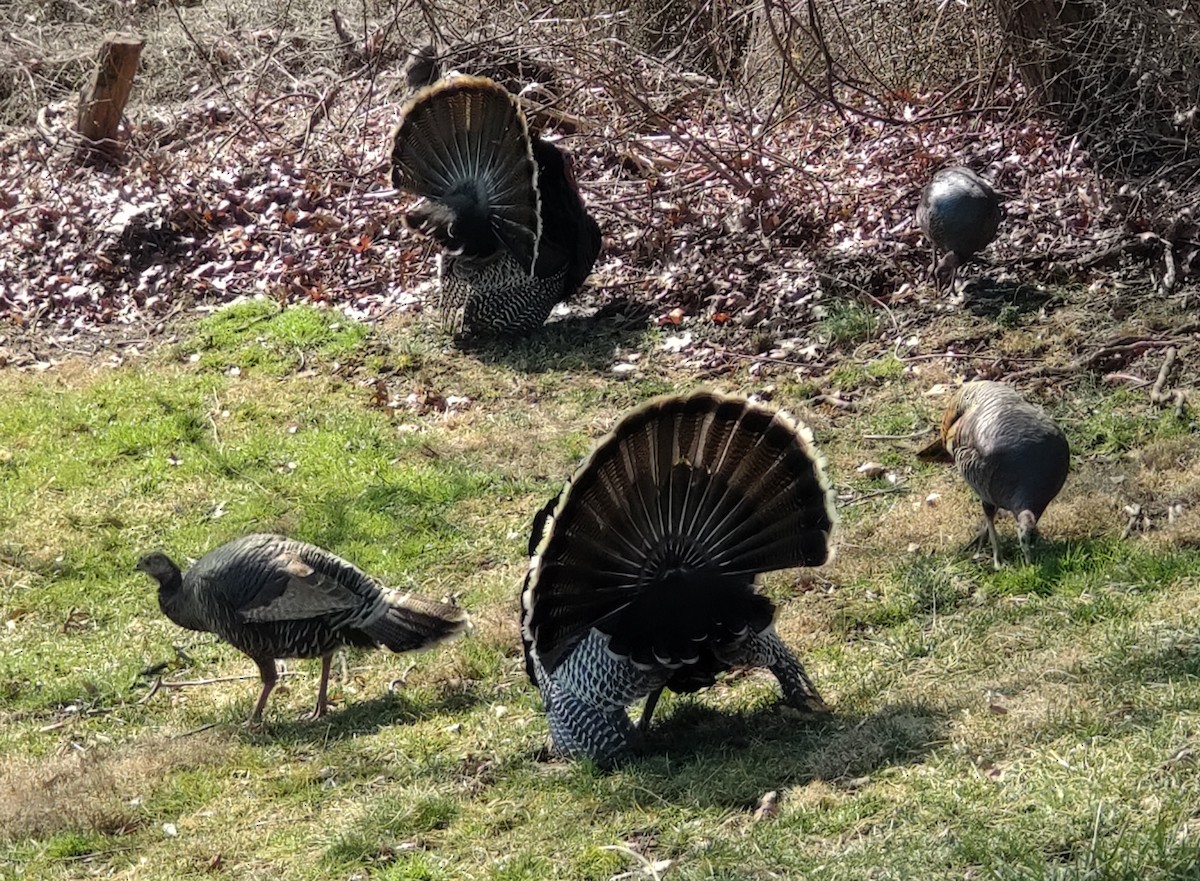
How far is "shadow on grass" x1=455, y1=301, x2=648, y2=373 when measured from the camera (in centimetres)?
1110

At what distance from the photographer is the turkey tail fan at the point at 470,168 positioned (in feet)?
36.7

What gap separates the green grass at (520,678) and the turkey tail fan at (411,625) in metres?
0.27

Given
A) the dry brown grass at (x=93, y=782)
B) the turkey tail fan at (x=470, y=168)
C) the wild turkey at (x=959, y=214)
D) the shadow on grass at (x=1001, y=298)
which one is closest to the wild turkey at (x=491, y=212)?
the turkey tail fan at (x=470, y=168)

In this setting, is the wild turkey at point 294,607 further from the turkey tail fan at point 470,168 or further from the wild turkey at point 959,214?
the turkey tail fan at point 470,168

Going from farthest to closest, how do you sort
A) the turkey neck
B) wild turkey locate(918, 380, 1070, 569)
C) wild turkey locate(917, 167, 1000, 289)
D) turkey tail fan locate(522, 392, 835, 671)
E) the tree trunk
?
1. the tree trunk
2. wild turkey locate(917, 167, 1000, 289)
3. the turkey neck
4. wild turkey locate(918, 380, 1070, 569)
5. turkey tail fan locate(522, 392, 835, 671)

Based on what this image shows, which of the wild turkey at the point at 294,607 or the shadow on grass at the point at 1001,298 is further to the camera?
the shadow on grass at the point at 1001,298

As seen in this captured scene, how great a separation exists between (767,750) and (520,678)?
1.72 meters

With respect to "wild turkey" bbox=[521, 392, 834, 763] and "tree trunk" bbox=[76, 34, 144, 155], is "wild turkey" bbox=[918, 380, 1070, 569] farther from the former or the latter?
"tree trunk" bbox=[76, 34, 144, 155]

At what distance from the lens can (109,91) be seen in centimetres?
1541

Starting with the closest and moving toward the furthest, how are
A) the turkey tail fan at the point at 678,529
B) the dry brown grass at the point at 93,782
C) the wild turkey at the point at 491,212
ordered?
the turkey tail fan at the point at 678,529 → the dry brown grass at the point at 93,782 → the wild turkey at the point at 491,212

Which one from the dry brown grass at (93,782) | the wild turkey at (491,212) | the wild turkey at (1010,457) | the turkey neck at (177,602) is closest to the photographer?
the dry brown grass at (93,782)

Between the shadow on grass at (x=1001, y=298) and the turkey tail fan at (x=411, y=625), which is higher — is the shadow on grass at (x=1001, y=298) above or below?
above

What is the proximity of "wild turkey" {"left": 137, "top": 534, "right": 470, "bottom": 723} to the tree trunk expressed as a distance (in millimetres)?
9770

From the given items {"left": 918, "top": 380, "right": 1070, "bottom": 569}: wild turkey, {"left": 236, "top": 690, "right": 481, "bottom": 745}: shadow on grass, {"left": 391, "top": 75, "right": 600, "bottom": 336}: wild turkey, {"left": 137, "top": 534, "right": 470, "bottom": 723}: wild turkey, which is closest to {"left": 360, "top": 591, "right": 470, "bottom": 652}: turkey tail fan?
{"left": 137, "top": 534, "right": 470, "bottom": 723}: wild turkey
